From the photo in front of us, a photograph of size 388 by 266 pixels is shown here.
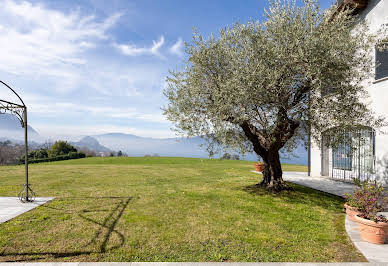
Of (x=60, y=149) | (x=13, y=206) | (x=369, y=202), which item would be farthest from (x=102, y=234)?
(x=60, y=149)

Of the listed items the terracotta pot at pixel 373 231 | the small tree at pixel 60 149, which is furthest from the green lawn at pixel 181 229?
the small tree at pixel 60 149

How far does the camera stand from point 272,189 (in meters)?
10.4

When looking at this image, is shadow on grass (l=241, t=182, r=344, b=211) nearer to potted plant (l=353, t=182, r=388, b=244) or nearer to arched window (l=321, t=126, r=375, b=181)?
arched window (l=321, t=126, r=375, b=181)

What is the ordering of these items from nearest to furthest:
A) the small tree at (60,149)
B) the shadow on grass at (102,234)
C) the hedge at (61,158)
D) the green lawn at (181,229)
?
the shadow on grass at (102,234), the green lawn at (181,229), the hedge at (61,158), the small tree at (60,149)

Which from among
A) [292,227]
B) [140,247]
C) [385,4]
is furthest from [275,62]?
[385,4]

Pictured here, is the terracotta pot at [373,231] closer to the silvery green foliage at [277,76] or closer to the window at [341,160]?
the silvery green foliage at [277,76]

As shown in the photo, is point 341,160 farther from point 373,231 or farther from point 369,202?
point 373,231

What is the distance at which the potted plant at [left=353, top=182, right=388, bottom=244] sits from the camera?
17.0 feet

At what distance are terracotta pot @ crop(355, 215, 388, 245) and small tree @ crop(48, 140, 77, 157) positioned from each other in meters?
47.4

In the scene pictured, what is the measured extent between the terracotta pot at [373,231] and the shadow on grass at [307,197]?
309 centimetres

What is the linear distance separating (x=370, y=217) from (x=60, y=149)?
48.4 m

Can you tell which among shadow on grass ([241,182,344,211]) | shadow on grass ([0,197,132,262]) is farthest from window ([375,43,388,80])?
shadow on grass ([0,197,132,262])

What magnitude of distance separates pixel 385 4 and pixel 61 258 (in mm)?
17684

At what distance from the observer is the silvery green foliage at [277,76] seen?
7715 millimetres
